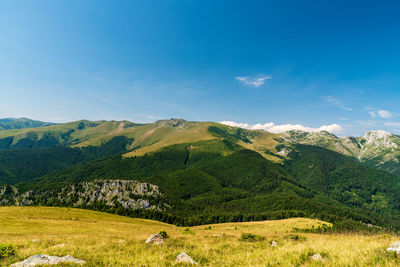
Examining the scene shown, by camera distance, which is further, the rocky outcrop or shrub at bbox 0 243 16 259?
the rocky outcrop

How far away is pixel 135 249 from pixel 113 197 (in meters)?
188

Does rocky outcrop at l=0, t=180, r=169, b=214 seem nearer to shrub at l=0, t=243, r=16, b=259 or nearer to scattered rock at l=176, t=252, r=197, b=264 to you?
shrub at l=0, t=243, r=16, b=259

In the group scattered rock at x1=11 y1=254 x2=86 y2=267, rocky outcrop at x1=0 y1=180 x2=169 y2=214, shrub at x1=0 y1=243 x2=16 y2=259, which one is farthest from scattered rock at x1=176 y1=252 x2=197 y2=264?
rocky outcrop at x1=0 y1=180 x2=169 y2=214

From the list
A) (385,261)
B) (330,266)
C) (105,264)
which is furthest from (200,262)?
(385,261)

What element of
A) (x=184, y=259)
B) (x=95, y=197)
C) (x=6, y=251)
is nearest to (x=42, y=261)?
(x=6, y=251)

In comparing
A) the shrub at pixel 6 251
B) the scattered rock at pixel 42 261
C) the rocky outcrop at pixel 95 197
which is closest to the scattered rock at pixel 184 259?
the scattered rock at pixel 42 261

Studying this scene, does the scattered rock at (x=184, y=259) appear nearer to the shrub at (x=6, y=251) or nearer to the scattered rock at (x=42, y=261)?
the scattered rock at (x=42, y=261)

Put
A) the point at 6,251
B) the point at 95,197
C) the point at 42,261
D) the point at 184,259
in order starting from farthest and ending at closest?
the point at 95,197
the point at 6,251
the point at 184,259
the point at 42,261

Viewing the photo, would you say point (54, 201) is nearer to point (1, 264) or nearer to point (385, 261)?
point (1, 264)

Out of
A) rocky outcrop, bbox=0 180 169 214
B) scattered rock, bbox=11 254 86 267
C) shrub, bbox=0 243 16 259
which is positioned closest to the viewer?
scattered rock, bbox=11 254 86 267

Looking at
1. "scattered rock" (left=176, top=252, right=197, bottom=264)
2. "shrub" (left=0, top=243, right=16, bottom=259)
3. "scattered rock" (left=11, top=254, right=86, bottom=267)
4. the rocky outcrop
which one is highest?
"scattered rock" (left=11, top=254, right=86, bottom=267)

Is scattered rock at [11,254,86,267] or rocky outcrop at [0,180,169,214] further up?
scattered rock at [11,254,86,267]

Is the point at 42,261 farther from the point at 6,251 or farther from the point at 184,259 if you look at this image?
the point at 184,259

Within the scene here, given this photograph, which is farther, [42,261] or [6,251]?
[6,251]
